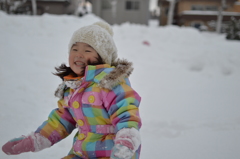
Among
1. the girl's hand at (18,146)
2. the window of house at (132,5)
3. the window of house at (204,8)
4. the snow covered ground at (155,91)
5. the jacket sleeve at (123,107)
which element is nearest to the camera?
the jacket sleeve at (123,107)

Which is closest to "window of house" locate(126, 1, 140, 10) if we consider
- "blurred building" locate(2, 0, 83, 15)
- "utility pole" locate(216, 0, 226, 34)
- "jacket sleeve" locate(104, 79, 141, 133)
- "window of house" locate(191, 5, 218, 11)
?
"blurred building" locate(2, 0, 83, 15)

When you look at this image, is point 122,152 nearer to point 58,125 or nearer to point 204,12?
point 58,125

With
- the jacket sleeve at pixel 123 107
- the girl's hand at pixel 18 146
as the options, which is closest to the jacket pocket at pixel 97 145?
the jacket sleeve at pixel 123 107

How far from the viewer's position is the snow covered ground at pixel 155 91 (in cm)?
215

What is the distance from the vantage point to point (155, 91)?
12.2 feet

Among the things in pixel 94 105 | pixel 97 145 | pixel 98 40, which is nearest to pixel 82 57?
pixel 98 40

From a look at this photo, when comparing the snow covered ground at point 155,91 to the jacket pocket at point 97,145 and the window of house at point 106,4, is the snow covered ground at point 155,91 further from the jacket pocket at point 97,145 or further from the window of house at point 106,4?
the window of house at point 106,4

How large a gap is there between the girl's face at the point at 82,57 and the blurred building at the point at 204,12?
19108mm

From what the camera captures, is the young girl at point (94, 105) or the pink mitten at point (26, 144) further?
the pink mitten at point (26, 144)

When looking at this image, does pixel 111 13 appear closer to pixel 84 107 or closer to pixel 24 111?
pixel 24 111

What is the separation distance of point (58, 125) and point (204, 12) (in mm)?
20608

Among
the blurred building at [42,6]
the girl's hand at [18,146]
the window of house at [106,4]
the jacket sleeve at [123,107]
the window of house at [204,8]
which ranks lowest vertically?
the girl's hand at [18,146]

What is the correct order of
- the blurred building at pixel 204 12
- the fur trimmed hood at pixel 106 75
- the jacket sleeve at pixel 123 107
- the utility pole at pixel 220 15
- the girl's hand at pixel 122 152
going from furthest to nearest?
the blurred building at pixel 204 12 → the utility pole at pixel 220 15 → the fur trimmed hood at pixel 106 75 → the jacket sleeve at pixel 123 107 → the girl's hand at pixel 122 152

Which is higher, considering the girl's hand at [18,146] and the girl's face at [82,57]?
the girl's face at [82,57]
